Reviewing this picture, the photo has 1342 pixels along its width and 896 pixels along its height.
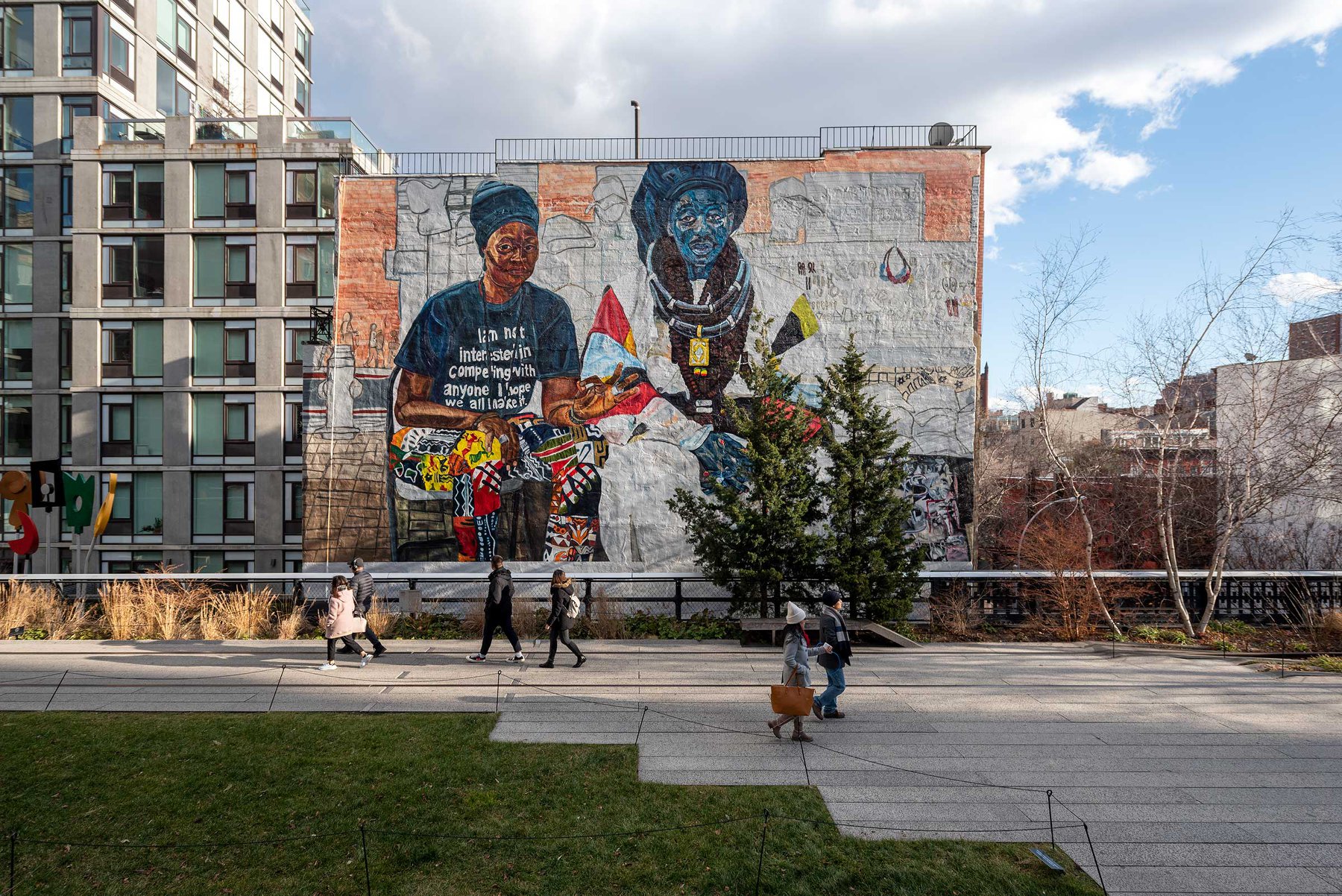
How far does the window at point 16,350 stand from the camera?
105 ft

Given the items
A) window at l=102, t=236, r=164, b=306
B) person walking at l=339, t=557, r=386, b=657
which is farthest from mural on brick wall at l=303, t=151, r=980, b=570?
window at l=102, t=236, r=164, b=306

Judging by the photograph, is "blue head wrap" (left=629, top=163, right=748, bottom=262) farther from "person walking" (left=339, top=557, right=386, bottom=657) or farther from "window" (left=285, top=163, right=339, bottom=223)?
"window" (left=285, top=163, right=339, bottom=223)

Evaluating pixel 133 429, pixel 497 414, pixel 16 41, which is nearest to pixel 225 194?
pixel 133 429

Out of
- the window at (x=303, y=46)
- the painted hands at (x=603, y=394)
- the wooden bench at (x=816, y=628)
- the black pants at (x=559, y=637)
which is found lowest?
the wooden bench at (x=816, y=628)

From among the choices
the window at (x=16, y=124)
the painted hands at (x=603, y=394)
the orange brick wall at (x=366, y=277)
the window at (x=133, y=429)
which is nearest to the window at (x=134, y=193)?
the window at (x=16, y=124)

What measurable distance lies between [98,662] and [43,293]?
89.3 feet

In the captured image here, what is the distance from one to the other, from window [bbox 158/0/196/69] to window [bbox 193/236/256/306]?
39.0ft

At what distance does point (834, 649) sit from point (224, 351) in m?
30.7

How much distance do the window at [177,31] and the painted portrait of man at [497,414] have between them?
25715 mm

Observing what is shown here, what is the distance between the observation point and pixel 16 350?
3192cm

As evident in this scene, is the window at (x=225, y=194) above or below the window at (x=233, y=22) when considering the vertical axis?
below

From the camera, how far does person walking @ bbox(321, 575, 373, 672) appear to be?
12.4 meters

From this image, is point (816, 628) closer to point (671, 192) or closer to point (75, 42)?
point (671, 192)

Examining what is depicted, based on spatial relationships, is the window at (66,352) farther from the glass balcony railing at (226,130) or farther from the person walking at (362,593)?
the person walking at (362,593)
